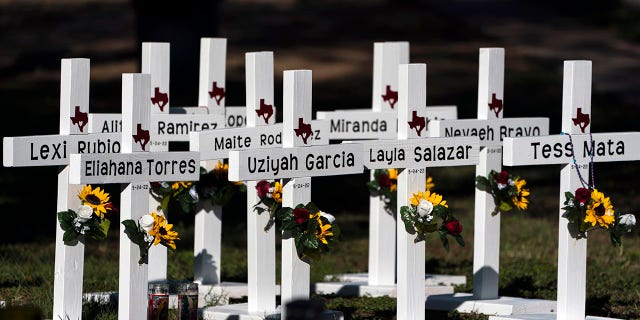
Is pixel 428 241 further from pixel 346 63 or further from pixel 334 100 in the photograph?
pixel 346 63

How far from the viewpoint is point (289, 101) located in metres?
8.23

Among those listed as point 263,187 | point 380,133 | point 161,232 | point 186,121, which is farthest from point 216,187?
point 161,232

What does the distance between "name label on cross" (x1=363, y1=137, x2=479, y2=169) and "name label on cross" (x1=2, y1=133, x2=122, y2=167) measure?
1405mm

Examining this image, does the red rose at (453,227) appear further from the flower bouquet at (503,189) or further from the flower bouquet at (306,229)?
the flower bouquet at (503,189)

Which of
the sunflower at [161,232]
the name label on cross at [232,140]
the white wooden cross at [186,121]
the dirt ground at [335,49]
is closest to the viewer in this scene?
the sunflower at [161,232]

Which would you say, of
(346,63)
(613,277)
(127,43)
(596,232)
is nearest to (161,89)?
(613,277)

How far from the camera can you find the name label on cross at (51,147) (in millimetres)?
8141

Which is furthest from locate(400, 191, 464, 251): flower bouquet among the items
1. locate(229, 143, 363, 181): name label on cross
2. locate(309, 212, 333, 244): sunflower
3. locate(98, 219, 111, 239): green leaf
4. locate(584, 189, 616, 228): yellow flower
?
locate(98, 219, 111, 239): green leaf

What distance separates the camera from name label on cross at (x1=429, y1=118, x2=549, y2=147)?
9.33 meters

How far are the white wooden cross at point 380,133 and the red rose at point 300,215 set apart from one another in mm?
2107

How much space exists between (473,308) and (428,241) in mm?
3221

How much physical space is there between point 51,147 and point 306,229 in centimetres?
145

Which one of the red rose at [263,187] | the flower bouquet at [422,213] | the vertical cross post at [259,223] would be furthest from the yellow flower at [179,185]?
the flower bouquet at [422,213]

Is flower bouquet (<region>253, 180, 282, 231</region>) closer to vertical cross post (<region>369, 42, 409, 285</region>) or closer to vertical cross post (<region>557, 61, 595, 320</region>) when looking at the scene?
vertical cross post (<region>369, 42, 409, 285</region>)
